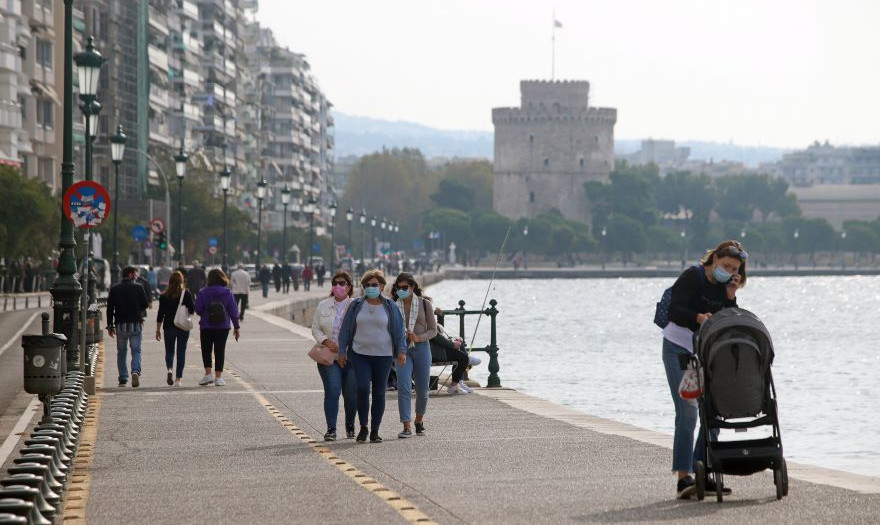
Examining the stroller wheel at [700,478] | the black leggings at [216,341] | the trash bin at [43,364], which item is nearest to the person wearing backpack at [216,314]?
the black leggings at [216,341]

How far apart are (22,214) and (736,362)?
47962mm

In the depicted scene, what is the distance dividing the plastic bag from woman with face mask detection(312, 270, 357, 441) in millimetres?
4737

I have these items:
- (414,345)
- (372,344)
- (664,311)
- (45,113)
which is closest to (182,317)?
(414,345)

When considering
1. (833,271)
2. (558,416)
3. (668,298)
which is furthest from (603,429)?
(833,271)

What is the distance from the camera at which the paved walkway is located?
A: 33.8 feet

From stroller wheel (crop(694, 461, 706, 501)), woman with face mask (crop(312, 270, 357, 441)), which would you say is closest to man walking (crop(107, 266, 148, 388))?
woman with face mask (crop(312, 270, 357, 441))

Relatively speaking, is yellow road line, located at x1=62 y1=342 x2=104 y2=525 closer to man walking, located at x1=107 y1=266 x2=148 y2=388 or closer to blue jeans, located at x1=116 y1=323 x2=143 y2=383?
blue jeans, located at x1=116 y1=323 x2=143 y2=383

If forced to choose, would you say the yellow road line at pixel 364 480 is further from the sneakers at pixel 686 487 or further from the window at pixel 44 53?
the window at pixel 44 53

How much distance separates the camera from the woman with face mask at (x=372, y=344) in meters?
14.8

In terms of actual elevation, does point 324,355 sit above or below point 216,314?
below

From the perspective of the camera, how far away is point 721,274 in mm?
11008

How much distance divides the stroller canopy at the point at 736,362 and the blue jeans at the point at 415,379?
16.4 ft

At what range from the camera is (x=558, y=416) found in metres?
17.4

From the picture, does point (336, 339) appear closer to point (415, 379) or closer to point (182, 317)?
point (415, 379)
